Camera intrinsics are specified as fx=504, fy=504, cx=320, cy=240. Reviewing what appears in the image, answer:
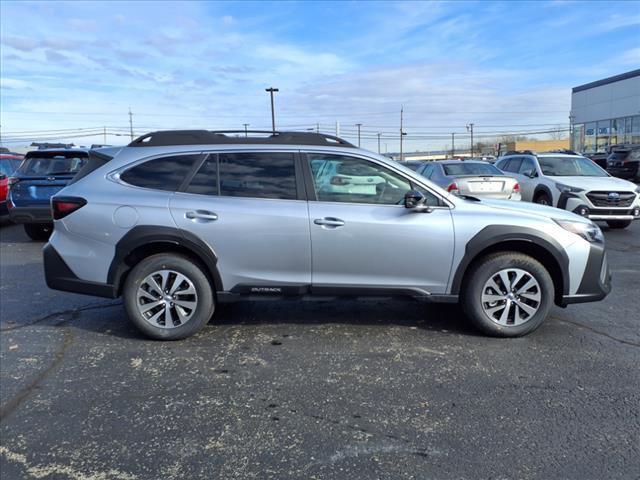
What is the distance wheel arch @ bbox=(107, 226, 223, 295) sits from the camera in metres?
4.40

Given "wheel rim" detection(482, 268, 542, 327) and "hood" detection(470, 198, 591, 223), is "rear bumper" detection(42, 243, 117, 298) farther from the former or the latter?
"hood" detection(470, 198, 591, 223)

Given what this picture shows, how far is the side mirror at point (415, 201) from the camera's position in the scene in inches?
171

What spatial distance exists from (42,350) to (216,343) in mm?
1515

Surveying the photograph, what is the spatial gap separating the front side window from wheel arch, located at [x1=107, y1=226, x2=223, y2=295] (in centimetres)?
114

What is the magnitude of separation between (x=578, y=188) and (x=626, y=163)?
1452 centimetres

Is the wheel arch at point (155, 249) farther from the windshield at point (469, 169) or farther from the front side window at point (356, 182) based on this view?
the windshield at point (469, 169)

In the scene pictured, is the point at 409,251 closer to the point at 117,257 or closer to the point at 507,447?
the point at 507,447

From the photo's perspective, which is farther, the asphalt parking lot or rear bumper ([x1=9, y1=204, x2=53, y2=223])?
rear bumper ([x1=9, y1=204, x2=53, y2=223])

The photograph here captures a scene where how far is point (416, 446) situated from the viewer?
2908 mm

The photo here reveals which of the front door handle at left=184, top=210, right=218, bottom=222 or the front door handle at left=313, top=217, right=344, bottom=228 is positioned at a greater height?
the front door handle at left=184, top=210, right=218, bottom=222

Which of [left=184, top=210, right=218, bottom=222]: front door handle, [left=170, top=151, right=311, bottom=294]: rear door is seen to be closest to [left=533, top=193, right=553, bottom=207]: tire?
[left=170, top=151, right=311, bottom=294]: rear door

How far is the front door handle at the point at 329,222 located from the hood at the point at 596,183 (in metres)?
7.92

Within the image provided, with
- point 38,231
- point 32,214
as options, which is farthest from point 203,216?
point 38,231

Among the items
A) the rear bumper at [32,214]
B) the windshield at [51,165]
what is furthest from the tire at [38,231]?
the windshield at [51,165]
